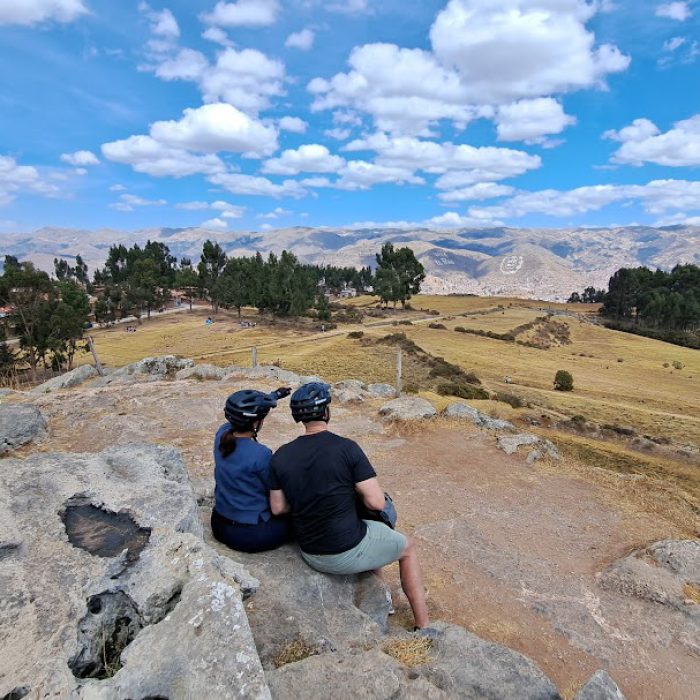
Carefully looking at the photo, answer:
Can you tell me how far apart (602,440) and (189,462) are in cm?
2321

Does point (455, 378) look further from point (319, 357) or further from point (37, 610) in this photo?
point (37, 610)

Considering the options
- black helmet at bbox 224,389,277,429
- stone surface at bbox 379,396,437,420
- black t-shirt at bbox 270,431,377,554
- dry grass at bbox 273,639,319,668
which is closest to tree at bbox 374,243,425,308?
stone surface at bbox 379,396,437,420

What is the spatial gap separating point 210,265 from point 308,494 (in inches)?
4408

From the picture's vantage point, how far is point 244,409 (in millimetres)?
5906

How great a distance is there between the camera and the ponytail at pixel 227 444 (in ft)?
19.6

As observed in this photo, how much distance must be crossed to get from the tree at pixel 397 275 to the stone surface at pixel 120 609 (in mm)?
104913

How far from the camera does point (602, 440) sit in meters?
26.8

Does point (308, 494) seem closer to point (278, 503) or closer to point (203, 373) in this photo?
point (278, 503)

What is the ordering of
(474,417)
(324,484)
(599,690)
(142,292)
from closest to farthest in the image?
(599,690), (324,484), (474,417), (142,292)

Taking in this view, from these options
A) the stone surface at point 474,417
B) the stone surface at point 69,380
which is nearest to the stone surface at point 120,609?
the stone surface at point 474,417

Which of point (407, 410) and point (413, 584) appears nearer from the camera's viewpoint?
point (413, 584)

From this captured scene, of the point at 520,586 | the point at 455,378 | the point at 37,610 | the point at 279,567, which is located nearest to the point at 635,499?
the point at 520,586

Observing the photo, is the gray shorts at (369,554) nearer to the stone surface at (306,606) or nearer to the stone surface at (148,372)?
the stone surface at (306,606)

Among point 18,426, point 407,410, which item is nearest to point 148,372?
point 18,426
